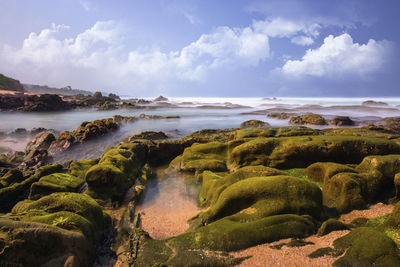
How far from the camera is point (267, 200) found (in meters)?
7.49

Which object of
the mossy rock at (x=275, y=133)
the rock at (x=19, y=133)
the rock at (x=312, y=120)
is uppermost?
the rock at (x=312, y=120)

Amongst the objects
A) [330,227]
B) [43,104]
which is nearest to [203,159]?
[330,227]

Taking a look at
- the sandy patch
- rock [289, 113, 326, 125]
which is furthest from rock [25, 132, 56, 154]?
rock [289, 113, 326, 125]

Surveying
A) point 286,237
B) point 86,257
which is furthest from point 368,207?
point 86,257

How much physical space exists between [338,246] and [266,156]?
7.55 metres

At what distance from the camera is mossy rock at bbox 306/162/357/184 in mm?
9266

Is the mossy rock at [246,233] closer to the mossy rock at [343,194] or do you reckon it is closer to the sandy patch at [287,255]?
the sandy patch at [287,255]

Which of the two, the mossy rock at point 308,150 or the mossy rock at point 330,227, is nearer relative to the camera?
the mossy rock at point 330,227

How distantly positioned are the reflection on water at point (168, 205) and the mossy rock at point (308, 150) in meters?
3.88

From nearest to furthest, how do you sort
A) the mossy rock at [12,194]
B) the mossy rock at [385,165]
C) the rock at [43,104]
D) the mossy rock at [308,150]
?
the mossy rock at [385,165]
the mossy rock at [12,194]
the mossy rock at [308,150]
the rock at [43,104]

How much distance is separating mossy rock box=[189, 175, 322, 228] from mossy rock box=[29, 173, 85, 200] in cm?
661

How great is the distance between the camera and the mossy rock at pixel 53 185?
368 inches

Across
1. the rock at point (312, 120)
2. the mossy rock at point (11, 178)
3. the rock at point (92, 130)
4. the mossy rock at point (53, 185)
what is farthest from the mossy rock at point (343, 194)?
the rock at point (312, 120)

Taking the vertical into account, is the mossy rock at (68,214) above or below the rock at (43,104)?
below
